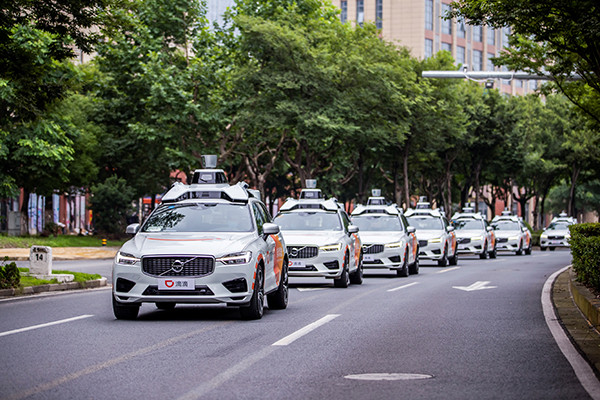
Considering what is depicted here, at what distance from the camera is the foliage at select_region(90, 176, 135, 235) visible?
52469mm

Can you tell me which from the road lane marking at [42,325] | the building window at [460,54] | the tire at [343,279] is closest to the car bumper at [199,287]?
the road lane marking at [42,325]

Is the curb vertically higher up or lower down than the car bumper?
lower down

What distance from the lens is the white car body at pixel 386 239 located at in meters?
26.2

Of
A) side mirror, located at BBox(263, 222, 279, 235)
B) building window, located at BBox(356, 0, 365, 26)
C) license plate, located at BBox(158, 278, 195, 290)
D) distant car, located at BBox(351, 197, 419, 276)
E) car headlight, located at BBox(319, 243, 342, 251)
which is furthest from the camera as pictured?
building window, located at BBox(356, 0, 365, 26)

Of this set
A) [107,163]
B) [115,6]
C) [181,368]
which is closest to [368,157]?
[107,163]

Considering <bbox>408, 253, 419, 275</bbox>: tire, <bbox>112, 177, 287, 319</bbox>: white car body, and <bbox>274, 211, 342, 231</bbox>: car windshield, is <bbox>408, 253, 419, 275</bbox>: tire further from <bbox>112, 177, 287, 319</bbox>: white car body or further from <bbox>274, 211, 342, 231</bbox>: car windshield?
<bbox>112, 177, 287, 319</bbox>: white car body

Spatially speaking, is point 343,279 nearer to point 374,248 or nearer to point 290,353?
point 374,248

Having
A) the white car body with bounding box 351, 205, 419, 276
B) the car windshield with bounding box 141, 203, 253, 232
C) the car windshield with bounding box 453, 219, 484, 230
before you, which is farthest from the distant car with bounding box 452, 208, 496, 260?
the car windshield with bounding box 141, 203, 253, 232

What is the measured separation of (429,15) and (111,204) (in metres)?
58.6

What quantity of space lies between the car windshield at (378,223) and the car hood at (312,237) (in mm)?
6154

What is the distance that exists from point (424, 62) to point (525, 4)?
3497 centimetres

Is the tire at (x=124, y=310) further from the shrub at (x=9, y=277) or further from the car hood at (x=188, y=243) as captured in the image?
the shrub at (x=9, y=277)

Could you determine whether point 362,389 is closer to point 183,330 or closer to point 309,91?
point 183,330

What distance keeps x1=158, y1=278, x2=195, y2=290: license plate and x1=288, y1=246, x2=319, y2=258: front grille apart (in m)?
8.12
